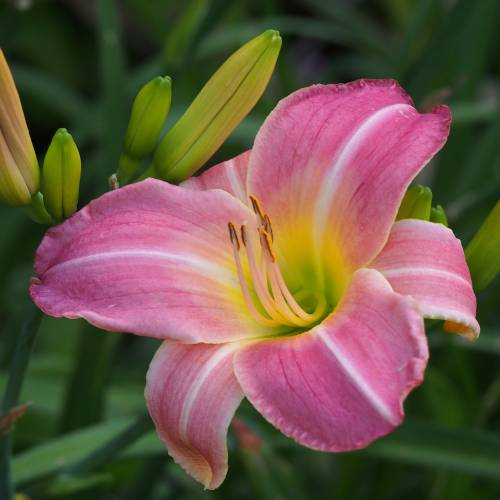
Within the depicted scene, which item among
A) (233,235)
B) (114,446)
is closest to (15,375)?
(114,446)

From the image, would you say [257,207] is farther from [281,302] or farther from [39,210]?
[39,210]

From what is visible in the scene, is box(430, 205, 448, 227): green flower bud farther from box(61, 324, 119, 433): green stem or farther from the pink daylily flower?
box(61, 324, 119, 433): green stem

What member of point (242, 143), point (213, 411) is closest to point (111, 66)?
point (242, 143)

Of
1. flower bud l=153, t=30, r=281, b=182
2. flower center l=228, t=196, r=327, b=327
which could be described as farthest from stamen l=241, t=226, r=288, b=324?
flower bud l=153, t=30, r=281, b=182

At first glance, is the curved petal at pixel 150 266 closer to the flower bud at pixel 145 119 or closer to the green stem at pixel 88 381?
the flower bud at pixel 145 119

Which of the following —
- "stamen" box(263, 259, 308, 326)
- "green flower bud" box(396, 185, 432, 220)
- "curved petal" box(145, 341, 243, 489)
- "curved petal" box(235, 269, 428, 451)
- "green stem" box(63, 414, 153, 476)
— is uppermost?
"green flower bud" box(396, 185, 432, 220)

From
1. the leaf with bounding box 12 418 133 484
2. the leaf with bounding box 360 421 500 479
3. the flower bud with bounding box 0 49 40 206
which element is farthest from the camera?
the leaf with bounding box 360 421 500 479
